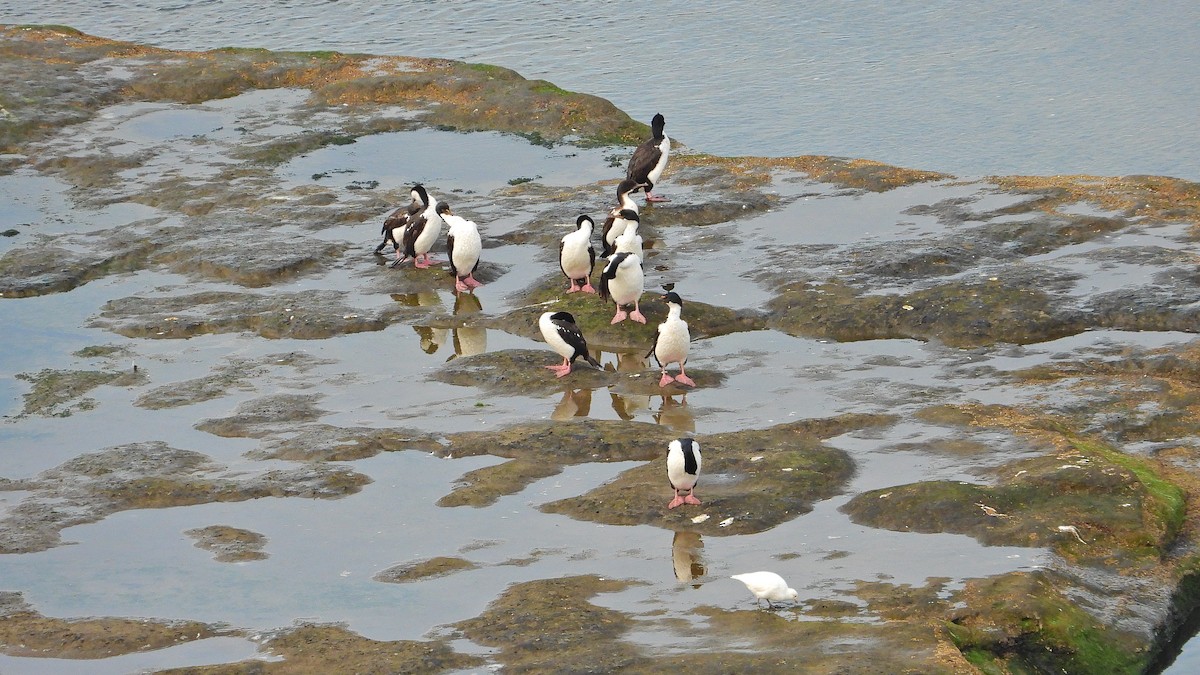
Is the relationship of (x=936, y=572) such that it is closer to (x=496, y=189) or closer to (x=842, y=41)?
(x=496, y=189)

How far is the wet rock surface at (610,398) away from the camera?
12.4 metres

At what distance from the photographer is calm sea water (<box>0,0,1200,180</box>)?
37250 millimetres

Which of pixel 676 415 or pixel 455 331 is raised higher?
pixel 455 331

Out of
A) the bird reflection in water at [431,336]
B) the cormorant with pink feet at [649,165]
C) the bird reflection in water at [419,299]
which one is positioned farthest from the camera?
the cormorant with pink feet at [649,165]

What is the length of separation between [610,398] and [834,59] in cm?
2786

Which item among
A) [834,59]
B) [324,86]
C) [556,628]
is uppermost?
[324,86]

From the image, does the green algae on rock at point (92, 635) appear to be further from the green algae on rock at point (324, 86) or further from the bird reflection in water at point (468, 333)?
the green algae on rock at point (324, 86)

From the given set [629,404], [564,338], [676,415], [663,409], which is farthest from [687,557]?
[564,338]

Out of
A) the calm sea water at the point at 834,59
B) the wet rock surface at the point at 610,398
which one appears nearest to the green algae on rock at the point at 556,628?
the wet rock surface at the point at 610,398

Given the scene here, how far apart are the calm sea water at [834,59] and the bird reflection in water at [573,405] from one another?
742 inches

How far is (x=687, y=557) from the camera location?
13648mm

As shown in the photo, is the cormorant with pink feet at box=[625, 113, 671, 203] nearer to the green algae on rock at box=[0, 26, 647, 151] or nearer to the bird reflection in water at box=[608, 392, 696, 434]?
the green algae on rock at box=[0, 26, 647, 151]

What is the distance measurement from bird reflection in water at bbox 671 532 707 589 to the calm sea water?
75.8ft

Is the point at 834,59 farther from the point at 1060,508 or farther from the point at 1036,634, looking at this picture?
the point at 1036,634
